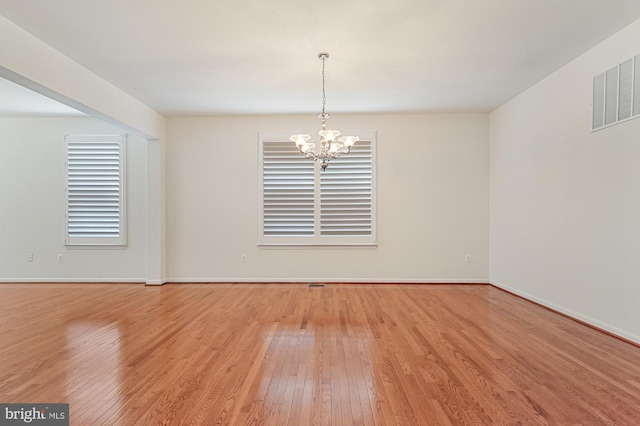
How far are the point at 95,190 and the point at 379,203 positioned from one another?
4913 millimetres

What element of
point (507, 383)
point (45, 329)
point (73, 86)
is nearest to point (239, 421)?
point (507, 383)

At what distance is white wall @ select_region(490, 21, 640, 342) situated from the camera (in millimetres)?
3299

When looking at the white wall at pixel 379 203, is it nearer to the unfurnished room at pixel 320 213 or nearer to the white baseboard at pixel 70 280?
the unfurnished room at pixel 320 213

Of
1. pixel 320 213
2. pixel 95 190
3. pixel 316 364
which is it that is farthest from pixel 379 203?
pixel 95 190

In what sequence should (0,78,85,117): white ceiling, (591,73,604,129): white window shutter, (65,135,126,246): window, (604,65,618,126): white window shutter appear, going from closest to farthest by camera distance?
1. (604,65,618,126): white window shutter
2. (591,73,604,129): white window shutter
3. (0,78,85,117): white ceiling
4. (65,135,126,246): window

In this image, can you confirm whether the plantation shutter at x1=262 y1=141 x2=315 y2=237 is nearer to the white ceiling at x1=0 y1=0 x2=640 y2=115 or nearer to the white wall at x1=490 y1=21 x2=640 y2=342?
the white ceiling at x1=0 y1=0 x2=640 y2=115

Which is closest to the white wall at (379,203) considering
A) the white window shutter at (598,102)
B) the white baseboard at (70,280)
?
the white baseboard at (70,280)

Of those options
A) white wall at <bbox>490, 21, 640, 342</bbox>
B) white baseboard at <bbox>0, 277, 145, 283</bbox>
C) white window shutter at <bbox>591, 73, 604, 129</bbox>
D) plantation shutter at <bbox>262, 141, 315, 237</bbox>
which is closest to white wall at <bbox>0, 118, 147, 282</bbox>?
white baseboard at <bbox>0, 277, 145, 283</bbox>

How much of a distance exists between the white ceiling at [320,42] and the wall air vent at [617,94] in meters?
0.37

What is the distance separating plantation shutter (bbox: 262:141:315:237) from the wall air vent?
395 centimetres

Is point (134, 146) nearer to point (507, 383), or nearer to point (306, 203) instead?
point (306, 203)

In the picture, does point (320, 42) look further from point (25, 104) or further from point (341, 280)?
point (25, 104)

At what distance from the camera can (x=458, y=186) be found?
6031mm

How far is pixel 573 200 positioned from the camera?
3990 millimetres
